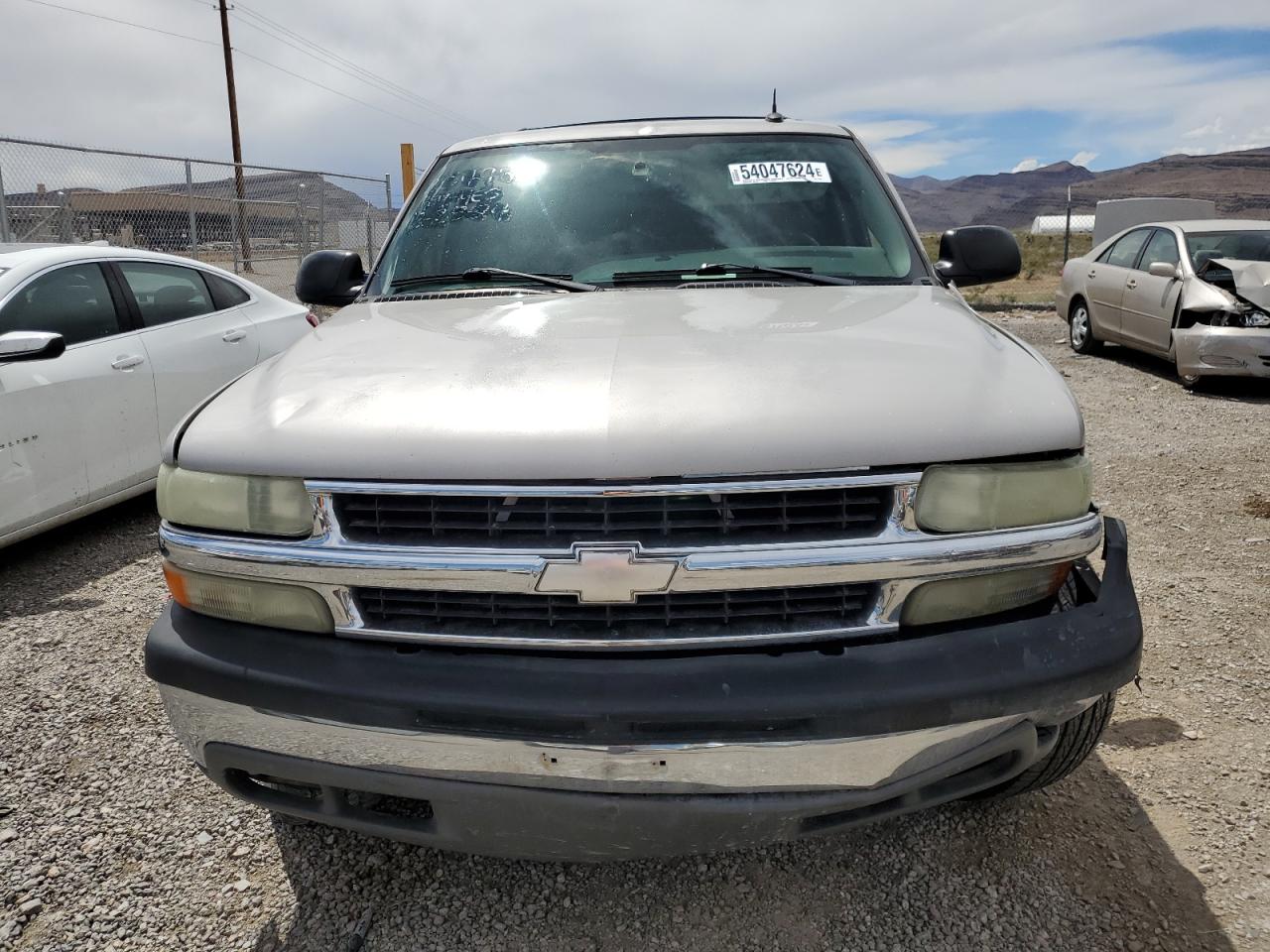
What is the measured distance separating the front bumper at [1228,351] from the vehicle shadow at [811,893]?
712 centimetres

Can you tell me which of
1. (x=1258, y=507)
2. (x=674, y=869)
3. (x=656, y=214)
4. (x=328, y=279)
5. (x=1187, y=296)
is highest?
(x=656, y=214)

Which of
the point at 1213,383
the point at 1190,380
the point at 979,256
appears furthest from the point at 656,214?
the point at 1213,383

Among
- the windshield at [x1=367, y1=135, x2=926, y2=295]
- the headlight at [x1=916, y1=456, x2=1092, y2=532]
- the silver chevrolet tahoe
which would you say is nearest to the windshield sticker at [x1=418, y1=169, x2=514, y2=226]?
the windshield at [x1=367, y1=135, x2=926, y2=295]

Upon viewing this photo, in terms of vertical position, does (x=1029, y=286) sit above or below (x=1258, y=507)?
above

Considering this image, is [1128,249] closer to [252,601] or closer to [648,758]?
[648,758]

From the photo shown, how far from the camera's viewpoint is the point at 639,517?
1703mm

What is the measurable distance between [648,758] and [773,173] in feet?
7.00

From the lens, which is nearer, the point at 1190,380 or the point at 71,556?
the point at 71,556

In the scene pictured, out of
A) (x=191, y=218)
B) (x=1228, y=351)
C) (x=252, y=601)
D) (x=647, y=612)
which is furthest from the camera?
(x=191, y=218)

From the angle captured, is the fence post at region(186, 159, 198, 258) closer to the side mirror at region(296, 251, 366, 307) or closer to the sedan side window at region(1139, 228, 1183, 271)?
the side mirror at region(296, 251, 366, 307)

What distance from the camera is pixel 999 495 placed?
5.80 feet

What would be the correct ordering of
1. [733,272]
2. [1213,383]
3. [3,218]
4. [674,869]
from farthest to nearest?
1. [1213,383]
2. [3,218]
3. [733,272]
4. [674,869]

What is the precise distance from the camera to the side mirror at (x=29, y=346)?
384 cm

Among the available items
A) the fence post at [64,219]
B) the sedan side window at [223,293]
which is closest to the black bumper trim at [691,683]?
the sedan side window at [223,293]
